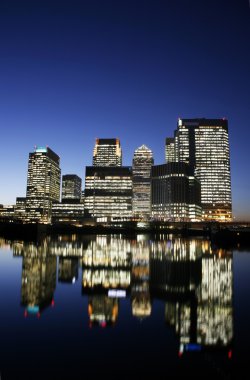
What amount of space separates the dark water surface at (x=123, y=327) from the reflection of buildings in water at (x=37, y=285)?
52mm

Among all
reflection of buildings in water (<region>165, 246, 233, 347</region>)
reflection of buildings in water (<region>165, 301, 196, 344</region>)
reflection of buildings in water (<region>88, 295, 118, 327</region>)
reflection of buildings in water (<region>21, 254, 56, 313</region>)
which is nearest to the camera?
reflection of buildings in water (<region>165, 246, 233, 347</region>)

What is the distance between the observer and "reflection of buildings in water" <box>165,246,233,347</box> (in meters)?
9.41

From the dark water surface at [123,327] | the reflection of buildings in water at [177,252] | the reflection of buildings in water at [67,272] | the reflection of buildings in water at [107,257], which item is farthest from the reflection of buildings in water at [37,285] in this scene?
the reflection of buildings in water at [177,252]

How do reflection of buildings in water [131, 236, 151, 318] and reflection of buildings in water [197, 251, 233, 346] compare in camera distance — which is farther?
reflection of buildings in water [131, 236, 151, 318]

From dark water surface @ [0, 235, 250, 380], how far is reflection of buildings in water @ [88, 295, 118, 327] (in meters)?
0.04

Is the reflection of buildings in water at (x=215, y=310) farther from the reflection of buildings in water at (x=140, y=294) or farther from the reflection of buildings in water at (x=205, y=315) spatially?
the reflection of buildings in water at (x=140, y=294)

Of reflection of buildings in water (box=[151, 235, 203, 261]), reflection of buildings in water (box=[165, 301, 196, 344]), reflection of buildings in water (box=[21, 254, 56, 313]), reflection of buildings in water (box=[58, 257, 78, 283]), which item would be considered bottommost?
reflection of buildings in water (box=[151, 235, 203, 261])

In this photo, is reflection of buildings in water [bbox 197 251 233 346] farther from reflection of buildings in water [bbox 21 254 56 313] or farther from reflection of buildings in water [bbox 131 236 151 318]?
reflection of buildings in water [bbox 21 254 56 313]

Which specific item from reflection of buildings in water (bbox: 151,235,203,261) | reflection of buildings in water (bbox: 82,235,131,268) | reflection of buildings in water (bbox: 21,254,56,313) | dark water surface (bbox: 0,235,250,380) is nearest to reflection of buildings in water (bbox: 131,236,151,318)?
dark water surface (bbox: 0,235,250,380)

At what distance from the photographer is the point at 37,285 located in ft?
55.2

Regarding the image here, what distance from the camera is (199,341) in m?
9.06

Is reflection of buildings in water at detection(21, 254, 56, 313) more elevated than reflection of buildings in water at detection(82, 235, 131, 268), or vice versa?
reflection of buildings in water at detection(21, 254, 56, 313)

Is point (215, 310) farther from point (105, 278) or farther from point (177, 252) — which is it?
point (177, 252)

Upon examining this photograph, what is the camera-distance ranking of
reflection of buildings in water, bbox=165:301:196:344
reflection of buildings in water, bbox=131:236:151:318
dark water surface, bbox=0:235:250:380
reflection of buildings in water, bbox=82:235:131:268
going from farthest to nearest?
reflection of buildings in water, bbox=82:235:131:268 < reflection of buildings in water, bbox=131:236:151:318 < reflection of buildings in water, bbox=165:301:196:344 < dark water surface, bbox=0:235:250:380
